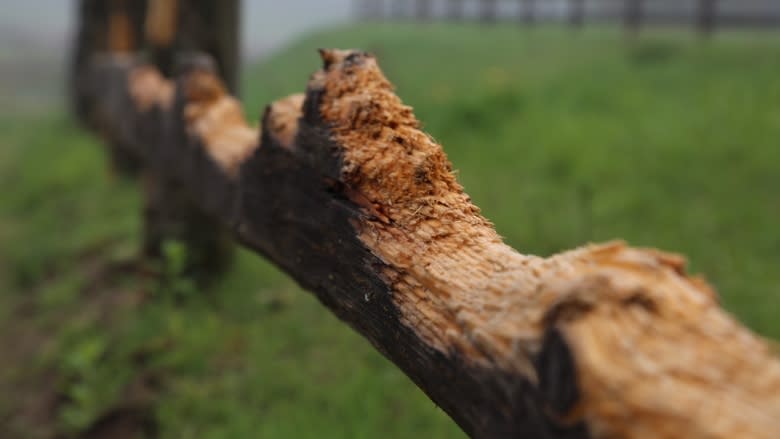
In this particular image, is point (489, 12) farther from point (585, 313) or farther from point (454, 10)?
point (585, 313)

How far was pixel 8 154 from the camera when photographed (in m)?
11.7

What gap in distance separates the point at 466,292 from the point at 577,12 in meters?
12.8

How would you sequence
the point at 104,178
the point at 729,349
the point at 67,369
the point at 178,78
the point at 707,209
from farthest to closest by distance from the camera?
the point at 104,178 → the point at 707,209 → the point at 67,369 → the point at 178,78 → the point at 729,349

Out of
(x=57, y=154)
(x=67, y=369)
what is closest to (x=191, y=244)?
(x=67, y=369)

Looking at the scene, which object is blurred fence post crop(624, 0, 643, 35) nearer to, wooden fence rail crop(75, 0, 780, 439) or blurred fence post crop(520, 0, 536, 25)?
blurred fence post crop(520, 0, 536, 25)

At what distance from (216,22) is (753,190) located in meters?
3.54

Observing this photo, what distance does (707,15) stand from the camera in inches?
399

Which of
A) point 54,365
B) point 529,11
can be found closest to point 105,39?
point 54,365

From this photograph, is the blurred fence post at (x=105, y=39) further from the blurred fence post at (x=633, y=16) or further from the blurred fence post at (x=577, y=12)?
the blurred fence post at (x=577, y=12)

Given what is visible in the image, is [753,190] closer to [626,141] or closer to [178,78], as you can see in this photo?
[626,141]

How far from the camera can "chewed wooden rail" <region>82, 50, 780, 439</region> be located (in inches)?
32.9

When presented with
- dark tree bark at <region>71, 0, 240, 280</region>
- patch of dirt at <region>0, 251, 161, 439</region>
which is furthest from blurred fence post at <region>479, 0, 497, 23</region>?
patch of dirt at <region>0, 251, 161, 439</region>

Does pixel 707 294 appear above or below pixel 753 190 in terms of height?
above

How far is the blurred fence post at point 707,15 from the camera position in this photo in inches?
397
